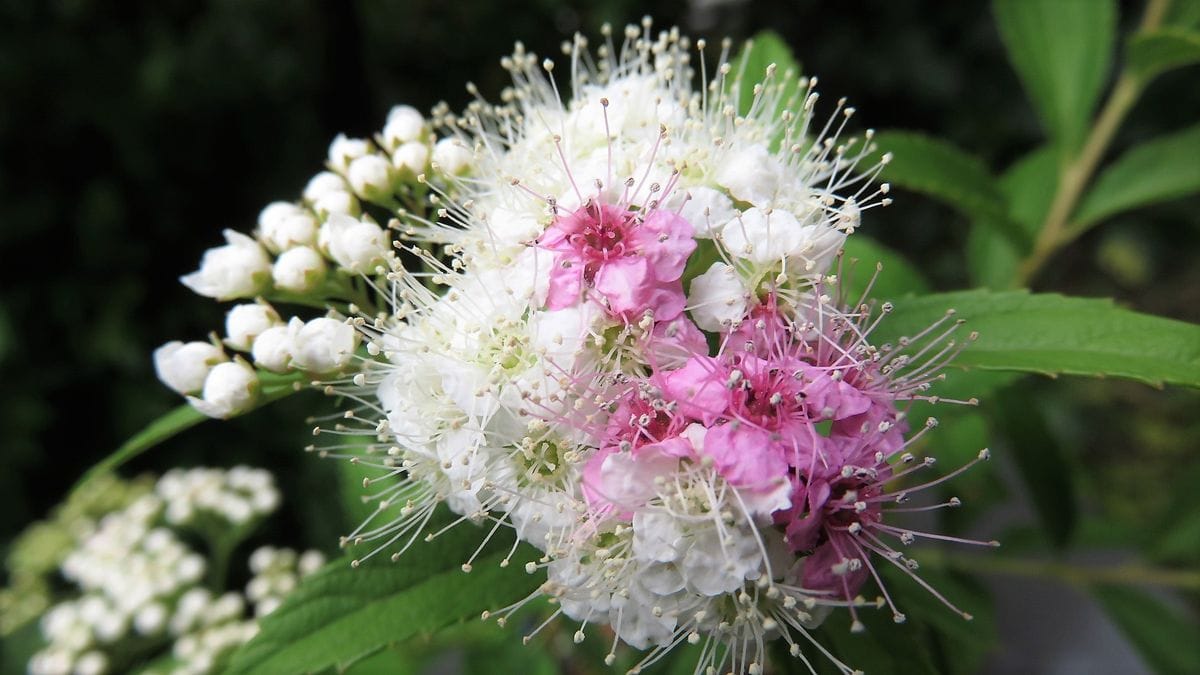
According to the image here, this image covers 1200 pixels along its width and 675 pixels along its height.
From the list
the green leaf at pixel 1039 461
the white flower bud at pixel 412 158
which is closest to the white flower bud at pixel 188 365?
the white flower bud at pixel 412 158

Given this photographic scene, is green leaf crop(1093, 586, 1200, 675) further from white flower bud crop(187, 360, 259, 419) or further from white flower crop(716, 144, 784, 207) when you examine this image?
white flower bud crop(187, 360, 259, 419)

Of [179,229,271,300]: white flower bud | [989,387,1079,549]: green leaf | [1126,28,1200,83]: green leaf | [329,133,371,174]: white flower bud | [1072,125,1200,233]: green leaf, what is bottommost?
[989,387,1079,549]: green leaf

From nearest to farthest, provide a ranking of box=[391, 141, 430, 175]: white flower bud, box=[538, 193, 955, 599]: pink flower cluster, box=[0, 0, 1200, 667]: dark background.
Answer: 1. box=[538, 193, 955, 599]: pink flower cluster
2. box=[391, 141, 430, 175]: white flower bud
3. box=[0, 0, 1200, 667]: dark background

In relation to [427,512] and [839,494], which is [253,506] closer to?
[427,512]

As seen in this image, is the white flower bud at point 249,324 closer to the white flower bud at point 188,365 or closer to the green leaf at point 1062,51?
the white flower bud at point 188,365

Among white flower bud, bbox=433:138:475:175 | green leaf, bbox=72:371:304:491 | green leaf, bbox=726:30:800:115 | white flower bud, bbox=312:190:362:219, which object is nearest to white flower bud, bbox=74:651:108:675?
green leaf, bbox=72:371:304:491

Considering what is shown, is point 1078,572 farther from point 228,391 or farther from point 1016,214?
point 228,391

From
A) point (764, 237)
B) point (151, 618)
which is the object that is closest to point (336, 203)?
point (764, 237)
